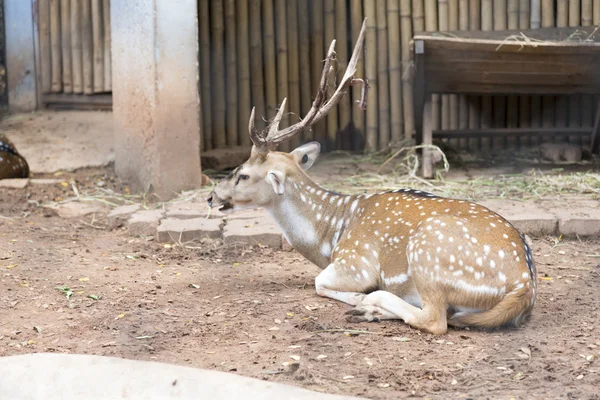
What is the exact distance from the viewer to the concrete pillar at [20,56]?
32.6ft

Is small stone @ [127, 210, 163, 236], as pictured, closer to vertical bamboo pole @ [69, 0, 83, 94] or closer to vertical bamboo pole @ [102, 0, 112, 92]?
vertical bamboo pole @ [102, 0, 112, 92]

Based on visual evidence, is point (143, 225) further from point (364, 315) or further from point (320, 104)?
point (364, 315)

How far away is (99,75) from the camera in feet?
32.2

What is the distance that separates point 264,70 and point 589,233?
447cm

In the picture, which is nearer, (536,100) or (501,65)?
(501,65)

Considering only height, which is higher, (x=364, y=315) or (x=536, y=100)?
(x=536, y=100)

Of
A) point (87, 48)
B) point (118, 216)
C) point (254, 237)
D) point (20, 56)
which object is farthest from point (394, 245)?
point (20, 56)

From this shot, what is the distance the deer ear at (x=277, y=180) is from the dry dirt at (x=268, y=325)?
63cm

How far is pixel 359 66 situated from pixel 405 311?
5.67 meters

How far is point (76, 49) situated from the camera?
987 centimetres

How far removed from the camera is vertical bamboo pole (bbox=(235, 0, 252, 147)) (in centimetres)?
945

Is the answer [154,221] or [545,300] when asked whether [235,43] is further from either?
[545,300]

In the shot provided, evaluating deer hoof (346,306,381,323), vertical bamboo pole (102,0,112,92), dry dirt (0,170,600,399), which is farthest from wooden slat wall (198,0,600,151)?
deer hoof (346,306,381,323)

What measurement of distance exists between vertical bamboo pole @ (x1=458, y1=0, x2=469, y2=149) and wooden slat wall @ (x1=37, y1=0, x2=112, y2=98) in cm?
389
